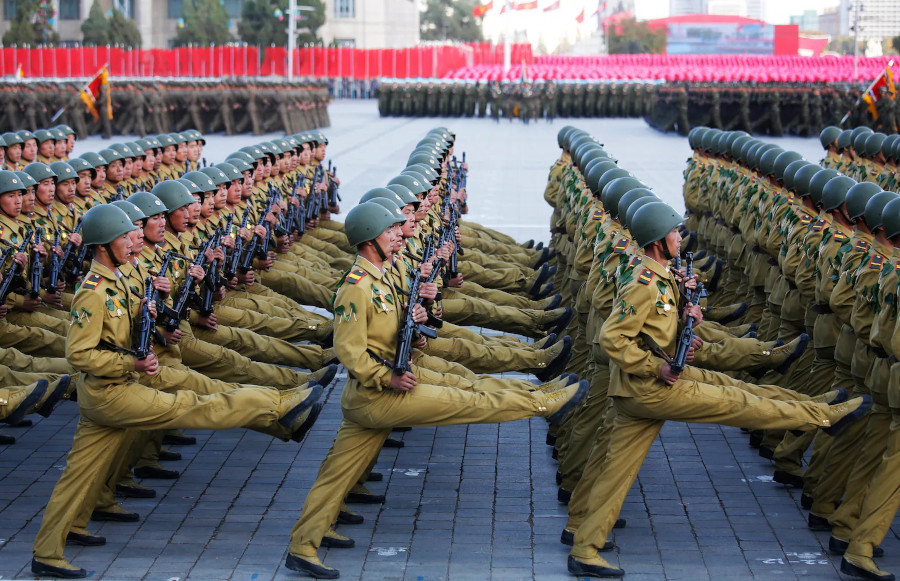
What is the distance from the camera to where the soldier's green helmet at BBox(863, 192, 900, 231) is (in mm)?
6406

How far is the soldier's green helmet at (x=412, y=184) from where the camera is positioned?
8312 millimetres

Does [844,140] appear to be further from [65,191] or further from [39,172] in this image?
[39,172]

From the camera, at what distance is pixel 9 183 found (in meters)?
8.21

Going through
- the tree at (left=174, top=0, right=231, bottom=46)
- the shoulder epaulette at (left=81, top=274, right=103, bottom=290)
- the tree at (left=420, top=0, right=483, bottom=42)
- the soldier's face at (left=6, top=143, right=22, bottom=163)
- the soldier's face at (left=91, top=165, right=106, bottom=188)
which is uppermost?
the tree at (left=420, top=0, right=483, bottom=42)

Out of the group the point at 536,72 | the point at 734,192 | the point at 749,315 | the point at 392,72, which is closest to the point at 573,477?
the point at 749,315

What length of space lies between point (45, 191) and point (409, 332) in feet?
14.3

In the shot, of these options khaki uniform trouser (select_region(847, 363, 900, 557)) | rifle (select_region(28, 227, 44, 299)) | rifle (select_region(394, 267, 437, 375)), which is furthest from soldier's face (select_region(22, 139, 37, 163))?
khaki uniform trouser (select_region(847, 363, 900, 557))

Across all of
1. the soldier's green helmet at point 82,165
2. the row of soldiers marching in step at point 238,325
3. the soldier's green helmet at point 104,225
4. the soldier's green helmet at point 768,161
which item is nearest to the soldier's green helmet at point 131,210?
the row of soldiers marching in step at point 238,325

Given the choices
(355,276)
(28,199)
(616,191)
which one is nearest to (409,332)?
(355,276)

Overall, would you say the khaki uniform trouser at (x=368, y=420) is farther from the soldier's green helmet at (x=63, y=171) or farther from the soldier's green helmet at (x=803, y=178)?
the soldier's green helmet at (x=63, y=171)

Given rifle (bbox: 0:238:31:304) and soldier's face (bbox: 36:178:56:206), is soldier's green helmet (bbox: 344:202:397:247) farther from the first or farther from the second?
Answer: soldier's face (bbox: 36:178:56:206)

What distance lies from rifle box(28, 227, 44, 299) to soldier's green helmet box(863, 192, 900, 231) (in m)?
5.19

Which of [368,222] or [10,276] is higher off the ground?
[368,222]

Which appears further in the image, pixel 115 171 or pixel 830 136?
pixel 830 136
